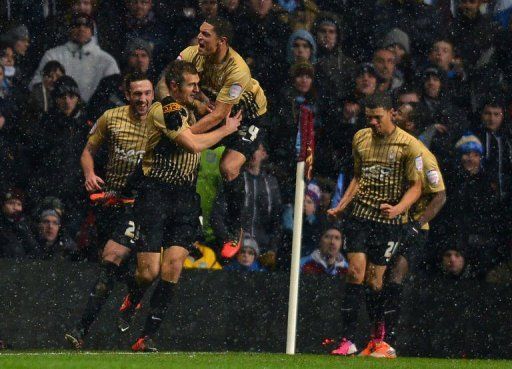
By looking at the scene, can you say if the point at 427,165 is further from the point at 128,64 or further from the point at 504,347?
the point at 128,64

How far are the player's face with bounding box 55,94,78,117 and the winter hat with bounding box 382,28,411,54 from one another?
138 inches

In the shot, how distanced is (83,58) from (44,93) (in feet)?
1.87

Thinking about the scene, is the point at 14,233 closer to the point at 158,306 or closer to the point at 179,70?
the point at 158,306

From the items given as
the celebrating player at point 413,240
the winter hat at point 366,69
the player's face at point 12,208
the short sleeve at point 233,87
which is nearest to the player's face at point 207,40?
the short sleeve at point 233,87

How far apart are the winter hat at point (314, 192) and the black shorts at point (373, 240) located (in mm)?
1616

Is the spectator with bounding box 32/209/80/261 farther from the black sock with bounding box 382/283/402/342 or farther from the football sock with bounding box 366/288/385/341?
the black sock with bounding box 382/283/402/342

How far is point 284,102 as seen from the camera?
14.8 m

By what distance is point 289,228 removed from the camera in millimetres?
14531

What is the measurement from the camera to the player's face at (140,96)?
1244 cm

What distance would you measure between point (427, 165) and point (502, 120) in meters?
2.72

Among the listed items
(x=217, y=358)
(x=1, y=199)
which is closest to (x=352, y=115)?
(x=1, y=199)

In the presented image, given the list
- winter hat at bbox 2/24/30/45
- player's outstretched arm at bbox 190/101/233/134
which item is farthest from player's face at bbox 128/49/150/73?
player's outstretched arm at bbox 190/101/233/134

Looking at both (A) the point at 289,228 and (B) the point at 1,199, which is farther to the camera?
(A) the point at 289,228

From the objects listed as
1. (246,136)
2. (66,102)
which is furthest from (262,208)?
(66,102)
